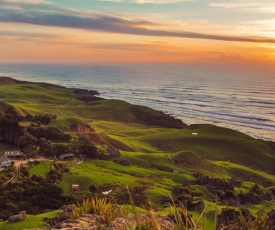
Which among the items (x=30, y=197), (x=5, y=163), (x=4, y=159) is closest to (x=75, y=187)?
(x=30, y=197)

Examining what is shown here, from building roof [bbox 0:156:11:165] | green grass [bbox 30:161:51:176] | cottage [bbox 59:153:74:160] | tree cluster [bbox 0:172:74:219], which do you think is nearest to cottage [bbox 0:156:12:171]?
building roof [bbox 0:156:11:165]

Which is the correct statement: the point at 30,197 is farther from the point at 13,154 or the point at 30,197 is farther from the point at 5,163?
the point at 13,154

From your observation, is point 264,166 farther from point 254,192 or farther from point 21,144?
point 21,144

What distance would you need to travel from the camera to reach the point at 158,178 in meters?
57.4

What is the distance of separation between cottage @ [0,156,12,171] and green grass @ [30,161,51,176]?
3310 mm

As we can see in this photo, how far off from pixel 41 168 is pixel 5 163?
518 cm

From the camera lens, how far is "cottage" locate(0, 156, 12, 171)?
50.7 metres

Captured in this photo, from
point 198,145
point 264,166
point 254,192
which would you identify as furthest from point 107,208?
point 198,145

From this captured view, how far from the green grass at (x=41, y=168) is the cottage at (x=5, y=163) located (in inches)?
130

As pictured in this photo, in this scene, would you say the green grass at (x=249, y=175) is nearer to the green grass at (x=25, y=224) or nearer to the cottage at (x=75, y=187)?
the cottage at (x=75, y=187)

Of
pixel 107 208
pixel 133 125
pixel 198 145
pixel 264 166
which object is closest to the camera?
pixel 107 208

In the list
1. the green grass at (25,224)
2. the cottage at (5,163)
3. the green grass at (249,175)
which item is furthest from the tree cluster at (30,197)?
the green grass at (249,175)

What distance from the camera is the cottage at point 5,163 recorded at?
50688 mm

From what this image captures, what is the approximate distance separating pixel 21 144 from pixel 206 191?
32.9 metres
